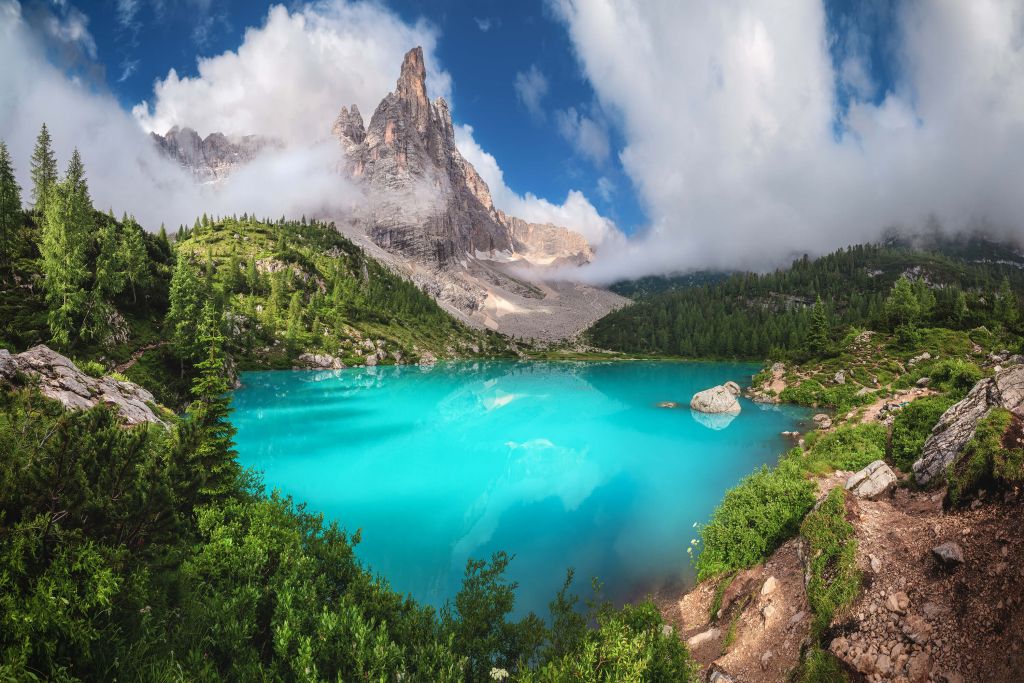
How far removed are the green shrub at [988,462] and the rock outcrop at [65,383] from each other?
36.5 metres

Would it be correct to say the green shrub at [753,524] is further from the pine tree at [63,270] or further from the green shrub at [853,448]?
the pine tree at [63,270]

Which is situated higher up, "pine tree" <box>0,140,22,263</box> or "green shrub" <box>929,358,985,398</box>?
"pine tree" <box>0,140,22,263</box>

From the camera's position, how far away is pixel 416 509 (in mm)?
28250

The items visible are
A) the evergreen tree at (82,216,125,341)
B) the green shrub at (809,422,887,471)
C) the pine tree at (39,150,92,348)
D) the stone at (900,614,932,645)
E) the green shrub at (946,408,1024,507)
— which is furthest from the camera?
the evergreen tree at (82,216,125,341)

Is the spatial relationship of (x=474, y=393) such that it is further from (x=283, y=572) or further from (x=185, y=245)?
(x=185, y=245)

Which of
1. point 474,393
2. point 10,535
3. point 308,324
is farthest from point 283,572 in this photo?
point 308,324

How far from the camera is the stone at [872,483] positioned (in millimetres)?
15480

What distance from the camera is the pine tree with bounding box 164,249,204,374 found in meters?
61.5

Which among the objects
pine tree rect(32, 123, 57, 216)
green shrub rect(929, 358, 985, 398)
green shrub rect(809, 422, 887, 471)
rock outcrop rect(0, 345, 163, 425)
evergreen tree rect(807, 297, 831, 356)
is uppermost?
pine tree rect(32, 123, 57, 216)

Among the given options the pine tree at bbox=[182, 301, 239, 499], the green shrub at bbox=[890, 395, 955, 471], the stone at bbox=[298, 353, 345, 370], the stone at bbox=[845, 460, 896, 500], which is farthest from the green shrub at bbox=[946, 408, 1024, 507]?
the stone at bbox=[298, 353, 345, 370]

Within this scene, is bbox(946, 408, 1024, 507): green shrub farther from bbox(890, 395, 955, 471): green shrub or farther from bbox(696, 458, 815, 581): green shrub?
bbox(890, 395, 955, 471): green shrub

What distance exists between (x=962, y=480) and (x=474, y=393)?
79814mm

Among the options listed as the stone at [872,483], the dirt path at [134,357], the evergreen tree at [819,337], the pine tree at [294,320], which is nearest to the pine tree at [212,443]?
the stone at [872,483]

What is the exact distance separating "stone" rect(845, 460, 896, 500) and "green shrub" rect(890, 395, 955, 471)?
509 centimetres
